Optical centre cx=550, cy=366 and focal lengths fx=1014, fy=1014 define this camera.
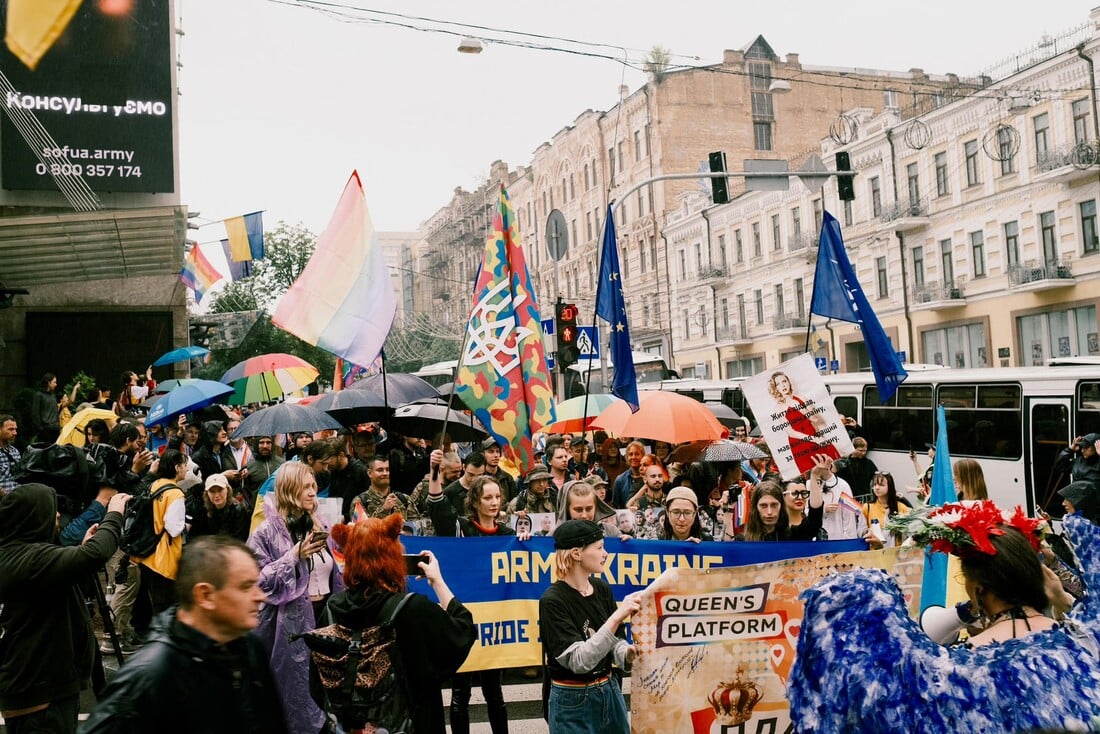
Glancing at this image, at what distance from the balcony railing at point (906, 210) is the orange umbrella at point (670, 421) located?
30.4 meters

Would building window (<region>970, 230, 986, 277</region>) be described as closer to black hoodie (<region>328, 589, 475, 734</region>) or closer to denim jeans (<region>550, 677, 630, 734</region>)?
denim jeans (<region>550, 677, 630, 734</region>)

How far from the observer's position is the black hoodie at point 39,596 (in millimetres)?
4715

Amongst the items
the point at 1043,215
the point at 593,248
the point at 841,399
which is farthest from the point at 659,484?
the point at 593,248

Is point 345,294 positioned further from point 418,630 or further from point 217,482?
point 418,630

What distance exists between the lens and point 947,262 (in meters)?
38.8

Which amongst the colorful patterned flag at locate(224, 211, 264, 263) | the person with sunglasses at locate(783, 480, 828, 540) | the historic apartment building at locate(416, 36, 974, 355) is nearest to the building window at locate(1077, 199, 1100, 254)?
the historic apartment building at locate(416, 36, 974, 355)

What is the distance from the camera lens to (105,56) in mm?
20812

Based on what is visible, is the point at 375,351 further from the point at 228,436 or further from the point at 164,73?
the point at 164,73

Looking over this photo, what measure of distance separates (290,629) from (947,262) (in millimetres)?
37483

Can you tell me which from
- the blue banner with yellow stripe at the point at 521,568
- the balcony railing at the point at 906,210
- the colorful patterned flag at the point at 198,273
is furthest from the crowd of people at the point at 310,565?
the balcony railing at the point at 906,210

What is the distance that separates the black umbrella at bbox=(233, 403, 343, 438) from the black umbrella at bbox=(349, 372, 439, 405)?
0.77m

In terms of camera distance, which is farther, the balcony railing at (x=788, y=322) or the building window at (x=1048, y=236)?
the balcony railing at (x=788, y=322)

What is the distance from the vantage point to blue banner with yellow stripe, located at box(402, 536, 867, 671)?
650 centimetres

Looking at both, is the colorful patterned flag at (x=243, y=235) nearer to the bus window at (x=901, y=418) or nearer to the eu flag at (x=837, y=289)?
the bus window at (x=901, y=418)
